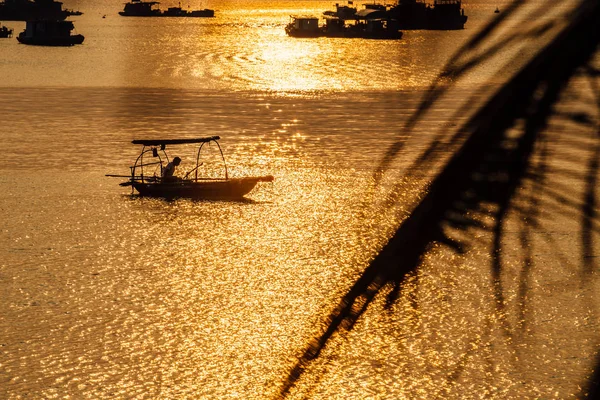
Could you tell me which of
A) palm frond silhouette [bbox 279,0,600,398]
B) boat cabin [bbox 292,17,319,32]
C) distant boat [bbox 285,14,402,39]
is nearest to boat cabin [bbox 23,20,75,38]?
boat cabin [bbox 292,17,319,32]

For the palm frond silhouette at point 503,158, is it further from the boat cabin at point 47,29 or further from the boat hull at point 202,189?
the boat cabin at point 47,29

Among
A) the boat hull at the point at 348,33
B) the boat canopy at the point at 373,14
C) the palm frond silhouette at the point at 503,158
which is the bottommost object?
the boat hull at the point at 348,33

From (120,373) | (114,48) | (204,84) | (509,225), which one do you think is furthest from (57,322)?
(114,48)

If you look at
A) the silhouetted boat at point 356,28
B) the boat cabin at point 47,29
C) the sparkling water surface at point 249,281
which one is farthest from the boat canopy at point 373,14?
the sparkling water surface at point 249,281

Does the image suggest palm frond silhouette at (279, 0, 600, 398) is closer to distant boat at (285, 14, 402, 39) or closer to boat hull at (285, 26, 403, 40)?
distant boat at (285, 14, 402, 39)

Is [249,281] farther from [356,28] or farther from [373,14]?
[373,14]

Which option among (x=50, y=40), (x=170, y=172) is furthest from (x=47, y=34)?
(x=170, y=172)
